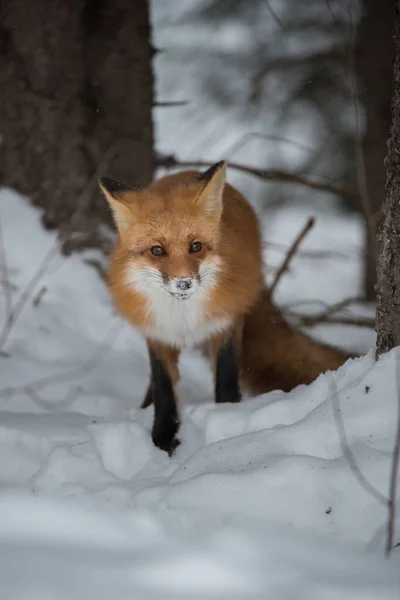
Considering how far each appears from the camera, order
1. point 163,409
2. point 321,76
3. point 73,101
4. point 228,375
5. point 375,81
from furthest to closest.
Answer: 1. point 321,76
2. point 375,81
3. point 73,101
4. point 228,375
5. point 163,409

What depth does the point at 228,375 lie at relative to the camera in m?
3.33

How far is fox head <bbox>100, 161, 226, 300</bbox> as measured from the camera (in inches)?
116

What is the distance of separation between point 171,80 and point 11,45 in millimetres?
2901

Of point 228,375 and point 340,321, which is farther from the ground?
point 228,375

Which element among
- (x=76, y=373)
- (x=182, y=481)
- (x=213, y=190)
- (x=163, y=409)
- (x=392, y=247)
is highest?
(x=392, y=247)

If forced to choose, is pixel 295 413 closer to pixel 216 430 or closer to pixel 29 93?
pixel 216 430

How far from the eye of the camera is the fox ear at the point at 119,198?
299 cm

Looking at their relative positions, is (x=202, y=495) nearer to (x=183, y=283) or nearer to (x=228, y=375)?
(x=183, y=283)

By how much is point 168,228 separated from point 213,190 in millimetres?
269

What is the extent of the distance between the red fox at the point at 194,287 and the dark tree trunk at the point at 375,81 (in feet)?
7.78

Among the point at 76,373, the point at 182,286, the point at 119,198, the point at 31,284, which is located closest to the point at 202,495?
the point at 182,286

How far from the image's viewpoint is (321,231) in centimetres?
860

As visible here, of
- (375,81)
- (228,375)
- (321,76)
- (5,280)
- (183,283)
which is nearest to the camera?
(183,283)

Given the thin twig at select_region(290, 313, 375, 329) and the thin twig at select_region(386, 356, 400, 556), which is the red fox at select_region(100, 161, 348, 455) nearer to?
the thin twig at select_region(290, 313, 375, 329)
